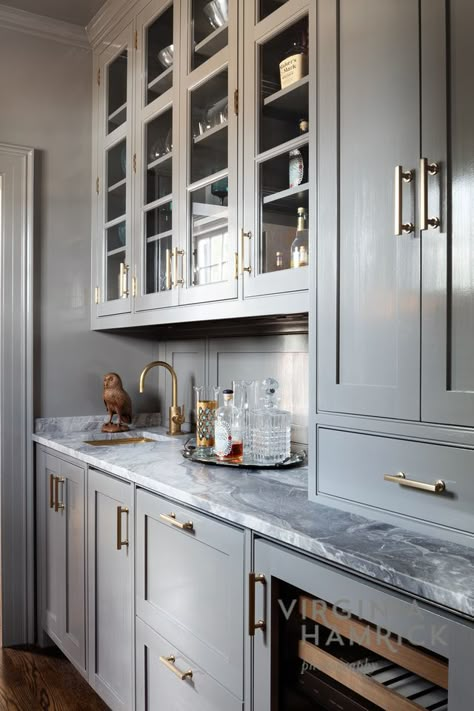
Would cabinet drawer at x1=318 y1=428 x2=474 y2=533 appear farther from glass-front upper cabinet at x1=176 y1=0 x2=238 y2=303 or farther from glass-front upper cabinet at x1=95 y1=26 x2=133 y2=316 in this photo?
glass-front upper cabinet at x1=95 y1=26 x2=133 y2=316

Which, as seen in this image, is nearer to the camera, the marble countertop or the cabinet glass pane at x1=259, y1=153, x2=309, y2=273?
the marble countertop

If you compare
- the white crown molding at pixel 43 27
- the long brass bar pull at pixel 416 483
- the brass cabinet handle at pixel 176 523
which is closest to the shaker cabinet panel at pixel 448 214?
the long brass bar pull at pixel 416 483

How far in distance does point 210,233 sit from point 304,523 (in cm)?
111

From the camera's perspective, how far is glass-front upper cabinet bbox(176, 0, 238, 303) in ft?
6.19

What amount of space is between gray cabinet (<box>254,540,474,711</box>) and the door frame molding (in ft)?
→ 5.70

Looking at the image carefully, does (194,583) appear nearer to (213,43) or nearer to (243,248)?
(243,248)

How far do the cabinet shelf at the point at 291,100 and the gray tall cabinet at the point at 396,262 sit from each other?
205 millimetres

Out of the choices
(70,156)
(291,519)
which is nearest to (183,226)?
(70,156)

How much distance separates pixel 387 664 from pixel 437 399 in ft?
1.56

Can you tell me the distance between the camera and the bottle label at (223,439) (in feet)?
6.39

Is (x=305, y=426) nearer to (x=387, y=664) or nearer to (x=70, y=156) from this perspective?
(x=387, y=664)

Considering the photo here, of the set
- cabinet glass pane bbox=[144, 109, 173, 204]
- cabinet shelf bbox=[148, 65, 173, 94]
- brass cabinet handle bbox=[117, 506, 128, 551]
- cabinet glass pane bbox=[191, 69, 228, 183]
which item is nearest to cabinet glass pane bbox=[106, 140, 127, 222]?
cabinet glass pane bbox=[144, 109, 173, 204]

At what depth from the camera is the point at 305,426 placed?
7.00ft

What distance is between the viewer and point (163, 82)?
92.3 inches
